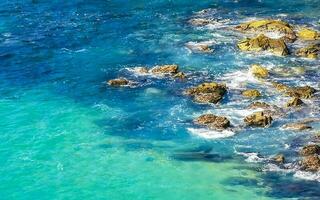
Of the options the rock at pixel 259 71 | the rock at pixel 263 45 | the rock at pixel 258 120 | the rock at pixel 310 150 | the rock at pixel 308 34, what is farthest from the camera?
the rock at pixel 308 34

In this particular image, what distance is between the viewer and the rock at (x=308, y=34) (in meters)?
65.2

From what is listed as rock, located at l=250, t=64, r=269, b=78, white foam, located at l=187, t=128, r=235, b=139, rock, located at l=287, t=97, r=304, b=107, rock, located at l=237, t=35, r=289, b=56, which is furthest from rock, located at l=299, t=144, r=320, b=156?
rock, located at l=237, t=35, r=289, b=56

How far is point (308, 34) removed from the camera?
215 feet

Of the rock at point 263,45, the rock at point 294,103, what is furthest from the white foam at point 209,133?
the rock at point 263,45

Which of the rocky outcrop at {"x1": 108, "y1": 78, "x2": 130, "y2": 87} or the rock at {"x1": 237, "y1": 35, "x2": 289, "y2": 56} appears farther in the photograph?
the rock at {"x1": 237, "y1": 35, "x2": 289, "y2": 56}

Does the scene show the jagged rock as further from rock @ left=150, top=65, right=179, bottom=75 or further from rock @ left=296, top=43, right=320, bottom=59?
rock @ left=150, top=65, right=179, bottom=75

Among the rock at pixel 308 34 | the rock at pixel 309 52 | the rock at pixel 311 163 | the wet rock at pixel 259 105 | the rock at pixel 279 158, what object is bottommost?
the rock at pixel 279 158

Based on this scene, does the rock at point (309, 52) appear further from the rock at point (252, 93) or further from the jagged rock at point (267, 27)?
the rock at point (252, 93)

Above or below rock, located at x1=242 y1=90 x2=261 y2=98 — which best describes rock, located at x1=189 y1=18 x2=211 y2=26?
above

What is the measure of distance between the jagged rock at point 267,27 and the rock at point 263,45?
14.1 ft

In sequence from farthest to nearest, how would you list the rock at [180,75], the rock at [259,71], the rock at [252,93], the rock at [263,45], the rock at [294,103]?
the rock at [263,45] → the rock at [180,75] → the rock at [259,71] → the rock at [252,93] → the rock at [294,103]

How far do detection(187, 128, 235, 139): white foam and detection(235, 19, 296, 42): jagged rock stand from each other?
24978 mm

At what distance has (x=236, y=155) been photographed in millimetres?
42906

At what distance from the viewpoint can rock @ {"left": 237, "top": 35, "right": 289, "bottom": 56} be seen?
62125mm
